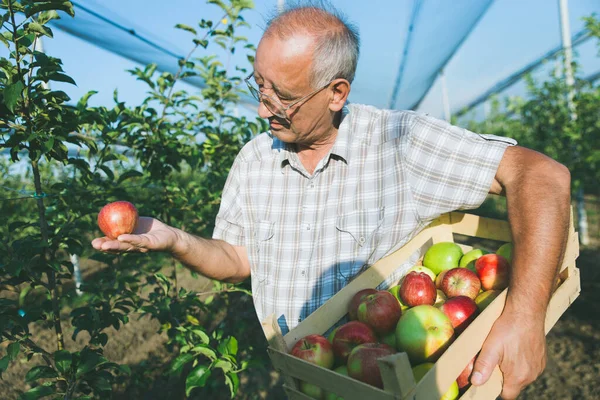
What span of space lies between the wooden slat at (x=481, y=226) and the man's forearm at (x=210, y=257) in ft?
3.26

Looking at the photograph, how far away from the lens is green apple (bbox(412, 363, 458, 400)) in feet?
3.82

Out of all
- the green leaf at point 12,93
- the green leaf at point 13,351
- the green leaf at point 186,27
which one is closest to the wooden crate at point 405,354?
the green leaf at point 13,351

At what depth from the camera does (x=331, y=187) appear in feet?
6.01

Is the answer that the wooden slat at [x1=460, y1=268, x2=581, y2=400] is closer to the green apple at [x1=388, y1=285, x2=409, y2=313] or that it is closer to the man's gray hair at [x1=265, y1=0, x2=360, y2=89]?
the green apple at [x1=388, y1=285, x2=409, y2=313]

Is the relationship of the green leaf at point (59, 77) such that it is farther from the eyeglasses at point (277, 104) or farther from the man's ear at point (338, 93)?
the man's ear at point (338, 93)

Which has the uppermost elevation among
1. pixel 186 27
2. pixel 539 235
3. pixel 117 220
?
pixel 186 27

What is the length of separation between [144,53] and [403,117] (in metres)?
3.82

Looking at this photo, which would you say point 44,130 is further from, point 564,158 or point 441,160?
point 564,158

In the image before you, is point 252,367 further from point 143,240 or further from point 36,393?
point 143,240

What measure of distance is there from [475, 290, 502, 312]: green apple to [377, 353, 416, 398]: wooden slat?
0.58 meters

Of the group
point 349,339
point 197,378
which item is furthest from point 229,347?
point 349,339

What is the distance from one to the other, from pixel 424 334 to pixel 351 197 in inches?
28.0

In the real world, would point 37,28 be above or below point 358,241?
above

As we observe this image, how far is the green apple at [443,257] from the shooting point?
1.70 meters
